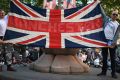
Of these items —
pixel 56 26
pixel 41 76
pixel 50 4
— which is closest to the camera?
pixel 41 76

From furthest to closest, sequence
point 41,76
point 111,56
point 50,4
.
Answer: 1. point 50,4
2. point 111,56
3. point 41,76

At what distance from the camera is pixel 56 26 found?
946cm

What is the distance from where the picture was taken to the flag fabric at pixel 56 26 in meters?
9.34

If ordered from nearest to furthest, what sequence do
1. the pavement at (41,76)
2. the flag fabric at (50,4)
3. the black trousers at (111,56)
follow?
the pavement at (41,76) < the black trousers at (111,56) < the flag fabric at (50,4)

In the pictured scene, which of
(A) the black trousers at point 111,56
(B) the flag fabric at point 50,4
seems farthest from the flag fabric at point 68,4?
(A) the black trousers at point 111,56

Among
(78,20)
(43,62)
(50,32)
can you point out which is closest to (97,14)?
(78,20)

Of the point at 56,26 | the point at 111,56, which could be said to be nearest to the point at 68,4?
the point at 56,26

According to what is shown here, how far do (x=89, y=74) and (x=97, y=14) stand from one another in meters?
1.55

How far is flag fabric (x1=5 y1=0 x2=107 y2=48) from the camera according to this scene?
934cm

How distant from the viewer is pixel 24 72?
958 centimetres

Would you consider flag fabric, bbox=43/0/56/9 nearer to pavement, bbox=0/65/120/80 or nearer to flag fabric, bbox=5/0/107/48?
flag fabric, bbox=5/0/107/48

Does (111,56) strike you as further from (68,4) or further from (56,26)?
(68,4)

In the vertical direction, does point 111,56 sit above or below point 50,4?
below

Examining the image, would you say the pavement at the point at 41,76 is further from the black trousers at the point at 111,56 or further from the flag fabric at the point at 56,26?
the flag fabric at the point at 56,26
